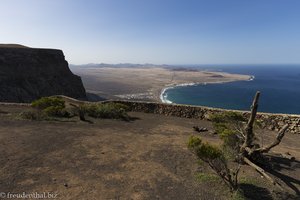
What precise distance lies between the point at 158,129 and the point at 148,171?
24.1 feet

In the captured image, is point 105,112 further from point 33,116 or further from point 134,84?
point 134,84

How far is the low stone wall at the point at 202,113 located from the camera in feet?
62.6

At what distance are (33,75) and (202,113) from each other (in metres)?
39.8

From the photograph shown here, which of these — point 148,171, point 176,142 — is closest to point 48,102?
point 176,142

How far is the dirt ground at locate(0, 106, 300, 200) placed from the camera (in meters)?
9.00

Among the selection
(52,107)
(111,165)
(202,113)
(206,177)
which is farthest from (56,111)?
(206,177)

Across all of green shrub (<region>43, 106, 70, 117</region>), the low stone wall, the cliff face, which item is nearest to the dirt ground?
the low stone wall

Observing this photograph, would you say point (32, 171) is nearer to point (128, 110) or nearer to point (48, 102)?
point (48, 102)

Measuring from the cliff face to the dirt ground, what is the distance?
32326 millimetres

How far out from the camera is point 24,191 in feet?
28.0

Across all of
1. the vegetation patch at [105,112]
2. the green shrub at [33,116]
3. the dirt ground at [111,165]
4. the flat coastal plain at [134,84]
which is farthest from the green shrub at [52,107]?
the flat coastal plain at [134,84]

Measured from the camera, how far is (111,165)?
11031 millimetres

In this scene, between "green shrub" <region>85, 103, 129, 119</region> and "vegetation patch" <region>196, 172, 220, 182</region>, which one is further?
"green shrub" <region>85, 103, 129, 119</region>

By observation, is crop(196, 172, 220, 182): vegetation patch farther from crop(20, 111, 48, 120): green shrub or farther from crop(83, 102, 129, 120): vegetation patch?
crop(20, 111, 48, 120): green shrub
